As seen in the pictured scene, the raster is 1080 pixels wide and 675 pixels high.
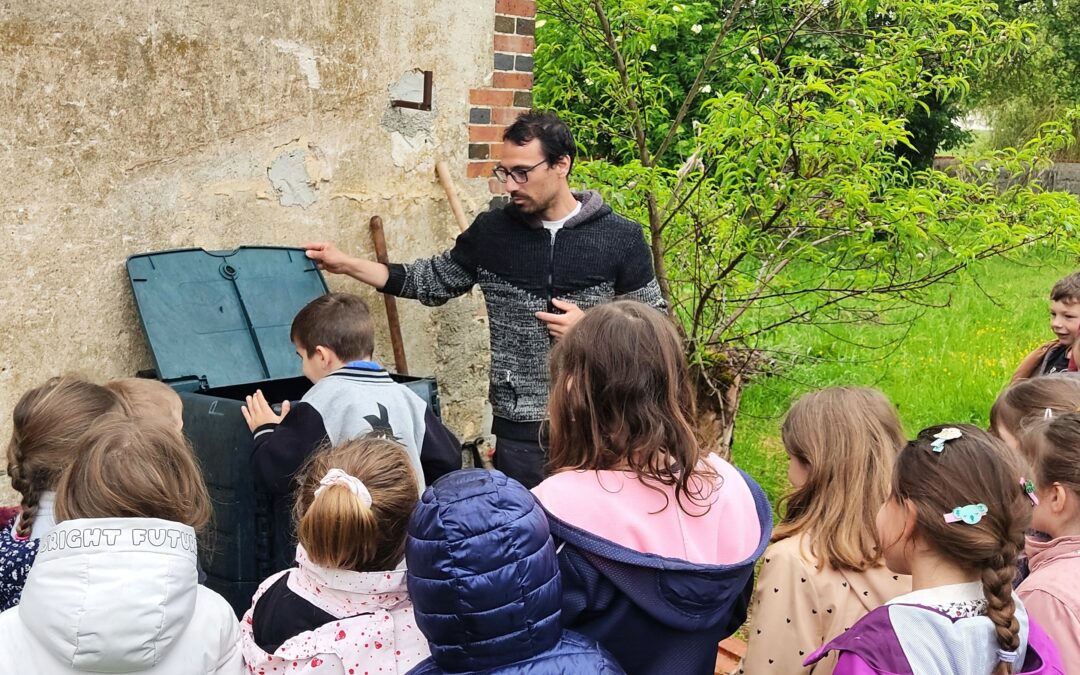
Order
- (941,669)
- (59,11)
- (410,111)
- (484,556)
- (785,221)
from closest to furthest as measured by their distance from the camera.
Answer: (484,556), (941,669), (59,11), (410,111), (785,221)

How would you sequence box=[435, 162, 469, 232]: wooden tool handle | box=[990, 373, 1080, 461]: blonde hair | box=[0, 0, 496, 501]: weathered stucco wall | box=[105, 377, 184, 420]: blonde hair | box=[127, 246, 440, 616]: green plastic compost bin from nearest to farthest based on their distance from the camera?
1. box=[105, 377, 184, 420]: blonde hair
2. box=[990, 373, 1080, 461]: blonde hair
3. box=[127, 246, 440, 616]: green plastic compost bin
4. box=[0, 0, 496, 501]: weathered stucco wall
5. box=[435, 162, 469, 232]: wooden tool handle

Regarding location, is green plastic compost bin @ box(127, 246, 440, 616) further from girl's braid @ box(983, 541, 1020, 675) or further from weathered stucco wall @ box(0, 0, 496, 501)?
girl's braid @ box(983, 541, 1020, 675)

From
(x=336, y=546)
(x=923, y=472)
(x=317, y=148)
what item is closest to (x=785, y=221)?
(x=317, y=148)

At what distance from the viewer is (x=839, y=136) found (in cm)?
421

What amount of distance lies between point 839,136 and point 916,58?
2.54 feet

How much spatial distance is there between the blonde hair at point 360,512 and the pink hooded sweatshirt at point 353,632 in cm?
4

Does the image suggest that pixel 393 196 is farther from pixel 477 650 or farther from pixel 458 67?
pixel 477 650

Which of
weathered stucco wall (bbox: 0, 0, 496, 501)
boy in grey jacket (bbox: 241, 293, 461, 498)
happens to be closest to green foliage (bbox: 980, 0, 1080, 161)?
weathered stucco wall (bbox: 0, 0, 496, 501)

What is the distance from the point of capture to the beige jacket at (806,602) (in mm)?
2283

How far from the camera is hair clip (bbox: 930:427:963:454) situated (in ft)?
6.39

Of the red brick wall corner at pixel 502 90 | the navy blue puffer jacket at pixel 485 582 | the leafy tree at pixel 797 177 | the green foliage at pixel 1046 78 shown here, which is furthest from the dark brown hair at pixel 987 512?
the green foliage at pixel 1046 78

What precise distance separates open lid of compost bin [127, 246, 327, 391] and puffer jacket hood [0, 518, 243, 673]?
5.13 ft

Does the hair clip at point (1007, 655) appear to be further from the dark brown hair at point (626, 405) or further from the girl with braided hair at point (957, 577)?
the dark brown hair at point (626, 405)

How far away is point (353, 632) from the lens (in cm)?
202
